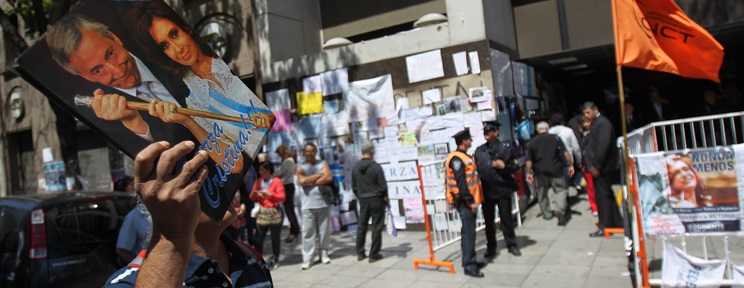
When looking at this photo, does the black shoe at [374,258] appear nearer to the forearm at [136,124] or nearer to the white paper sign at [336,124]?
the white paper sign at [336,124]

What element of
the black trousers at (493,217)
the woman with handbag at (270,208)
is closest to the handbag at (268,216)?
the woman with handbag at (270,208)

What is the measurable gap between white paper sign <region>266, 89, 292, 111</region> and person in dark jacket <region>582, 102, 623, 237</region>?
20.5 ft

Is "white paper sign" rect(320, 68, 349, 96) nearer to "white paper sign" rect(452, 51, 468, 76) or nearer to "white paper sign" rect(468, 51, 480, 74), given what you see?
"white paper sign" rect(452, 51, 468, 76)

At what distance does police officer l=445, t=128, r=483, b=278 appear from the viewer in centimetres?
644

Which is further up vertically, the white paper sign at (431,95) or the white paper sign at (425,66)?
the white paper sign at (425,66)

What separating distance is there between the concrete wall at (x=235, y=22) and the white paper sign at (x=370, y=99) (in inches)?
114

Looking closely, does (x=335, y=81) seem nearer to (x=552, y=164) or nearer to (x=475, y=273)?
(x=552, y=164)

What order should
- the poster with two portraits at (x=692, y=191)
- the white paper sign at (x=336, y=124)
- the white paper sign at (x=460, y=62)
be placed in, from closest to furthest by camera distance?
the poster with two portraits at (x=692, y=191) < the white paper sign at (x=460, y=62) < the white paper sign at (x=336, y=124)

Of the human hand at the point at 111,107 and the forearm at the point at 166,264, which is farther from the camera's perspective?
the forearm at the point at 166,264

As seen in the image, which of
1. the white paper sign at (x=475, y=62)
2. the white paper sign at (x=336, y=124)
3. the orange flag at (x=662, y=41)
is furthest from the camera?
the white paper sign at (x=336, y=124)

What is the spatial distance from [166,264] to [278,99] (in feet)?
32.7

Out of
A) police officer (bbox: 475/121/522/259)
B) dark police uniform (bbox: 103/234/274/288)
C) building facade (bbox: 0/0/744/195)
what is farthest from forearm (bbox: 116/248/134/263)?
building facade (bbox: 0/0/744/195)

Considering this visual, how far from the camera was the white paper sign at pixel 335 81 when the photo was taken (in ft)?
33.7

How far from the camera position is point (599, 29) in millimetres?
9727
